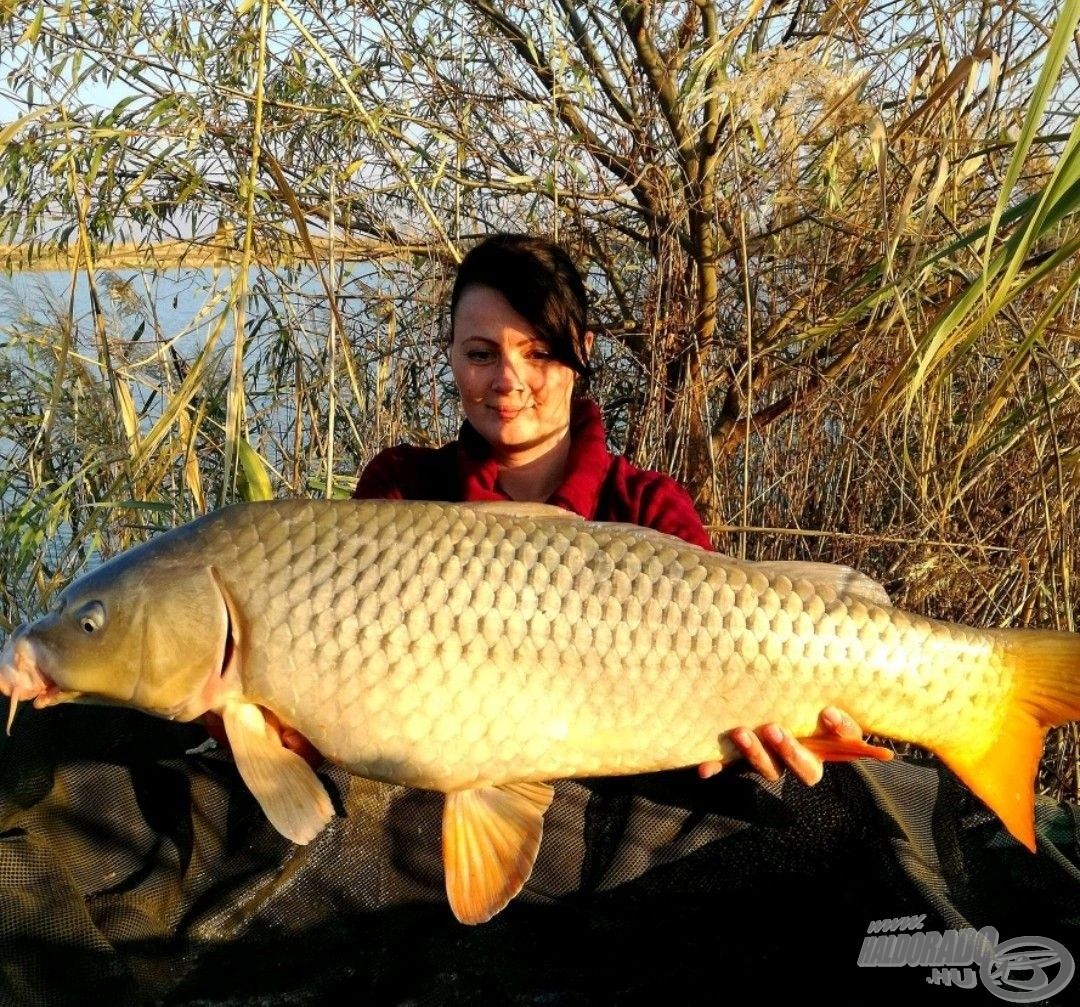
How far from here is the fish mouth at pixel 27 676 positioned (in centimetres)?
123

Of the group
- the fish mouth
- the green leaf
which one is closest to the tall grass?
the green leaf

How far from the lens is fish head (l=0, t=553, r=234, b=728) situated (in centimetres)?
120

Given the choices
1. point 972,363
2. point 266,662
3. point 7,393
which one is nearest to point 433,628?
point 266,662

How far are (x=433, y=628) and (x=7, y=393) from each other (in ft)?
7.40

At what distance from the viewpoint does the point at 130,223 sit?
2.78 metres

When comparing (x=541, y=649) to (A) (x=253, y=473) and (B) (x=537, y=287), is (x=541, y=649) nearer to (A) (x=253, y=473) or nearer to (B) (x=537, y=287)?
(B) (x=537, y=287)

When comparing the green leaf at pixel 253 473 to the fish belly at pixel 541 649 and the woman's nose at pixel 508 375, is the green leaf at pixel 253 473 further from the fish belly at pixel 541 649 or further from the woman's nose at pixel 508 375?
the fish belly at pixel 541 649

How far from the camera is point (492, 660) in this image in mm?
1176

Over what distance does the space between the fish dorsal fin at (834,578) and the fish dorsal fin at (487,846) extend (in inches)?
16.0

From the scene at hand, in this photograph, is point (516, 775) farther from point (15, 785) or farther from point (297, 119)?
point (297, 119)

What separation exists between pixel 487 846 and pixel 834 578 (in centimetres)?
54

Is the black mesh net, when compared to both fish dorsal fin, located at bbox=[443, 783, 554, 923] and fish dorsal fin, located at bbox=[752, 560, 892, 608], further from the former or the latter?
fish dorsal fin, located at bbox=[752, 560, 892, 608]

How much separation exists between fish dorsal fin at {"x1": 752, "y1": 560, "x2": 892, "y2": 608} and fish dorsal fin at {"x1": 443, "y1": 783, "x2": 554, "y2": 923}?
41cm

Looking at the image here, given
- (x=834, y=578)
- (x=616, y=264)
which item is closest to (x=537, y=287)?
(x=834, y=578)
